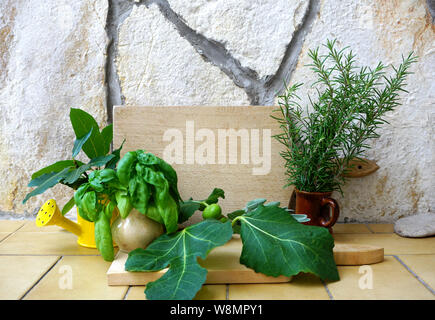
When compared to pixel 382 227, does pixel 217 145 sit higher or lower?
higher

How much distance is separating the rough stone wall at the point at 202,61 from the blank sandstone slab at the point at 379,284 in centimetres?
27

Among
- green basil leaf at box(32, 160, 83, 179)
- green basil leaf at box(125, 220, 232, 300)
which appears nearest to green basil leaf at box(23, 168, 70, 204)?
green basil leaf at box(32, 160, 83, 179)


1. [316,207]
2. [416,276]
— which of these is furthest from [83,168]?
[416,276]

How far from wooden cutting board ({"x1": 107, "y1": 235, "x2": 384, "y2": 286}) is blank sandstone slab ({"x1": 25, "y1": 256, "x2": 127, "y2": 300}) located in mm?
24

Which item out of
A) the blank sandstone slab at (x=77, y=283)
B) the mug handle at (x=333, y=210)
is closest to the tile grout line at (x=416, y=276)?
the mug handle at (x=333, y=210)

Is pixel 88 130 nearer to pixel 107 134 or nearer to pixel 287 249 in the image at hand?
pixel 107 134

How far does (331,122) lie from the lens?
0.87m

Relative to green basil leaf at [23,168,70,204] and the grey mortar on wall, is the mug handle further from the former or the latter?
green basil leaf at [23,168,70,204]

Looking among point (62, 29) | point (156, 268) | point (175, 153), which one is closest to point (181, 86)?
point (175, 153)

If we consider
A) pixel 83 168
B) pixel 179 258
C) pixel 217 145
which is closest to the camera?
Answer: pixel 179 258

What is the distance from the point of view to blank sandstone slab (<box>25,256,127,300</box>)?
67 cm

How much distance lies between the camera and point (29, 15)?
100 cm

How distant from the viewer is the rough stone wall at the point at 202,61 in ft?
3.16

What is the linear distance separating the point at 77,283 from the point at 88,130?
32cm
